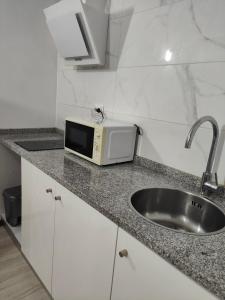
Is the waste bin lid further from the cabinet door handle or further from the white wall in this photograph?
the cabinet door handle

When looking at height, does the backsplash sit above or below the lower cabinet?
above

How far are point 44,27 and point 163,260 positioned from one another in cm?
216

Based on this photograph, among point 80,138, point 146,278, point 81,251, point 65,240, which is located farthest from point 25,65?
point 146,278

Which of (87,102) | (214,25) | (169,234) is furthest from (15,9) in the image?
(169,234)

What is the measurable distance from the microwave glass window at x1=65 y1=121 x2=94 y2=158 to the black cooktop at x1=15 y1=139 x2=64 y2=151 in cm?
21

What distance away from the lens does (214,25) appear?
3.50ft

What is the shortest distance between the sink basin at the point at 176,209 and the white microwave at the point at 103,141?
37 centimetres

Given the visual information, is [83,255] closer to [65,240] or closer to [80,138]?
[65,240]

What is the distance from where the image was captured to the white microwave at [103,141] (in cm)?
133

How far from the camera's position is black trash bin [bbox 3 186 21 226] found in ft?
6.34

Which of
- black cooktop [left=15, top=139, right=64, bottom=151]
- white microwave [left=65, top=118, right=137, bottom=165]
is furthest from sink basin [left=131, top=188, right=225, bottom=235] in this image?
black cooktop [left=15, top=139, right=64, bottom=151]

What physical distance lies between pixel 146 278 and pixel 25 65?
197 cm

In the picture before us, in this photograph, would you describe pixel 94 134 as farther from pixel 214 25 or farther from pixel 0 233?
pixel 0 233

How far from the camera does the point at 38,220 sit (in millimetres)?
1476
